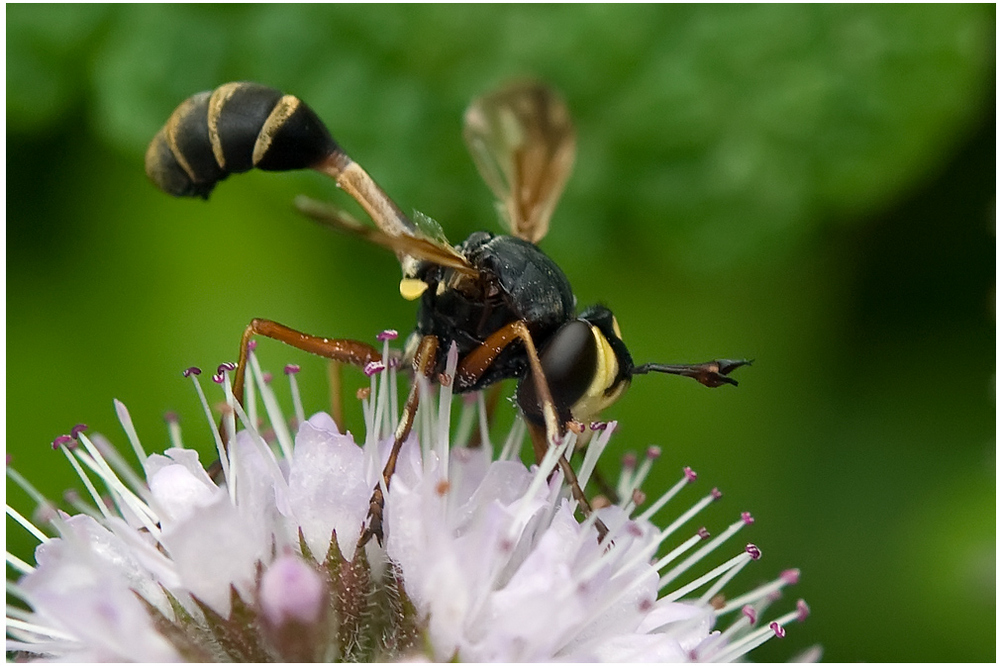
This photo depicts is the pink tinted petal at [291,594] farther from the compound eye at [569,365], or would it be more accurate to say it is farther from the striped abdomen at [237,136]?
the striped abdomen at [237,136]

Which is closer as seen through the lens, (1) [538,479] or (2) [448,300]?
(1) [538,479]

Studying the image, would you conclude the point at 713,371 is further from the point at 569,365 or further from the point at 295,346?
the point at 295,346

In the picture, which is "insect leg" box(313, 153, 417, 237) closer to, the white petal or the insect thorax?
the insect thorax

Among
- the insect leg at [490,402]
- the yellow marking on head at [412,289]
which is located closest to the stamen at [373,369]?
the yellow marking on head at [412,289]

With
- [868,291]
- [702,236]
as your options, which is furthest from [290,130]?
[868,291]

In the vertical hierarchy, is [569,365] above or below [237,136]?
below

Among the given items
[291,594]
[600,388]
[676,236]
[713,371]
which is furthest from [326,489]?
[676,236]
